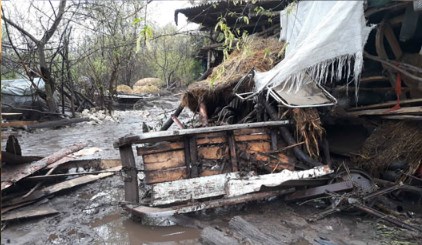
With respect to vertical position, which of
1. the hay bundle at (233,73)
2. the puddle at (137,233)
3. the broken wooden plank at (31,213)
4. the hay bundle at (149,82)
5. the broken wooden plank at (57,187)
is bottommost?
the puddle at (137,233)

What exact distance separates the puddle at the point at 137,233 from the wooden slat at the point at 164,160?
2.43 feet

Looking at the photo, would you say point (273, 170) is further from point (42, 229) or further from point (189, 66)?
point (189, 66)

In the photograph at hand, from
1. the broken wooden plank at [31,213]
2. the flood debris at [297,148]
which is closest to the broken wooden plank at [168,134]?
the flood debris at [297,148]

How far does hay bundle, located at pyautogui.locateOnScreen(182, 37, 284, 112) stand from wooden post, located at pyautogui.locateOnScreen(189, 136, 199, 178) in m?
1.30

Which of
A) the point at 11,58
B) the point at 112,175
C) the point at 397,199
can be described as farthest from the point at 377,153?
the point at 11,58

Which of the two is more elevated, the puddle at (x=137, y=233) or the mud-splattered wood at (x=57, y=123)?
the mud-splattered wood at (x=57, y=123)

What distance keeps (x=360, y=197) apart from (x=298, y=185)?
0.75 meters

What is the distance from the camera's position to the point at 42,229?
4332 mm

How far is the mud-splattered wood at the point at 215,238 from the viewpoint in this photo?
12.4ft

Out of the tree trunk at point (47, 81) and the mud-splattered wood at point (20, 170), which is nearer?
the mud-splattered wood at point (20, 170)

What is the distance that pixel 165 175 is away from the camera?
4.52 m

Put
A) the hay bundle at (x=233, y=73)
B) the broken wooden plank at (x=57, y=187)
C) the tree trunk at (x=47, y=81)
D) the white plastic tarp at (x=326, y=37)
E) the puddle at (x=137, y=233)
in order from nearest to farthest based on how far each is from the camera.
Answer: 1. the white plastic tarp at (x=326, y=37)
2. the puddle at (x=137, y=233)
3. the broken wooden plank at (x=57, y=187)
4. the hay bundle at (x=233, y=73)
5. the tree trunk at (x=47, y=81)

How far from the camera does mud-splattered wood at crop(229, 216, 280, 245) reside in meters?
3.81

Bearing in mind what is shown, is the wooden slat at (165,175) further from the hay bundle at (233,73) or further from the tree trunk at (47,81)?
the tree trunk at (47,81)
